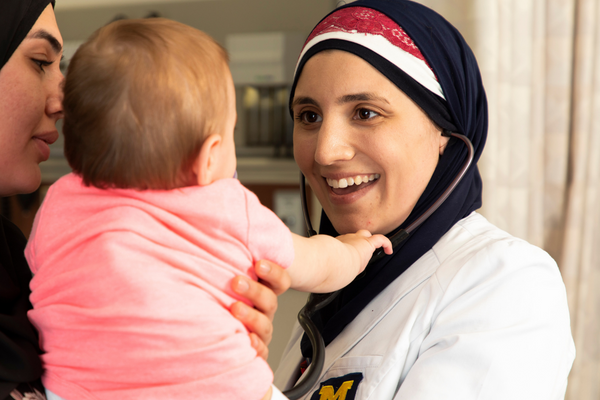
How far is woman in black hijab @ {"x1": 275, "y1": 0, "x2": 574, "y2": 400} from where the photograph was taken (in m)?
0.77

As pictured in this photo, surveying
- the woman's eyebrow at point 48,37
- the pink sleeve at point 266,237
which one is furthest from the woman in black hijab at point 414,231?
the woman's eyebrow at point 48,37

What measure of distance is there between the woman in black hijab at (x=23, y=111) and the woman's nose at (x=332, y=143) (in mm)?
513

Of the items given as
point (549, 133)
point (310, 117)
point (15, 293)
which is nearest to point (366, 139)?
point (310, 117)

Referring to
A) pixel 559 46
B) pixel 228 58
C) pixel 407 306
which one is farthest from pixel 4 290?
pixel 559 46

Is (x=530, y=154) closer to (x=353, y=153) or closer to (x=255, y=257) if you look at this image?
(x=353, y=153)

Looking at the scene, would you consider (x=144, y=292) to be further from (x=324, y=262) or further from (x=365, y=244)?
(x=365, y=244)

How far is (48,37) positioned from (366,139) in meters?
0.64

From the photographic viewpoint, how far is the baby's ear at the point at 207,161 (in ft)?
2.04

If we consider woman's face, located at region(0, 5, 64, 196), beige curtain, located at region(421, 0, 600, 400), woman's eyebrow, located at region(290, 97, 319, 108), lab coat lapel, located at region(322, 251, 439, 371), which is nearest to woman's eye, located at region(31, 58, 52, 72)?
woman's face, located at region(0, 5, 64, 196)

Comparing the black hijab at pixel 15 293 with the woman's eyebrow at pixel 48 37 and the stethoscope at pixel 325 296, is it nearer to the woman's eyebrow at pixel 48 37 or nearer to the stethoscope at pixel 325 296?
the woman's eyebrow at pixel 48 37

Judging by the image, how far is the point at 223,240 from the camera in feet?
2.04

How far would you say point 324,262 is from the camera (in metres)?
0.74

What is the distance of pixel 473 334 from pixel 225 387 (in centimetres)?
42

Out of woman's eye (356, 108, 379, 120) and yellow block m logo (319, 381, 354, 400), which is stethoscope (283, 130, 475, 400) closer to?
yellow block m logo (319, 381, 354, 400)
